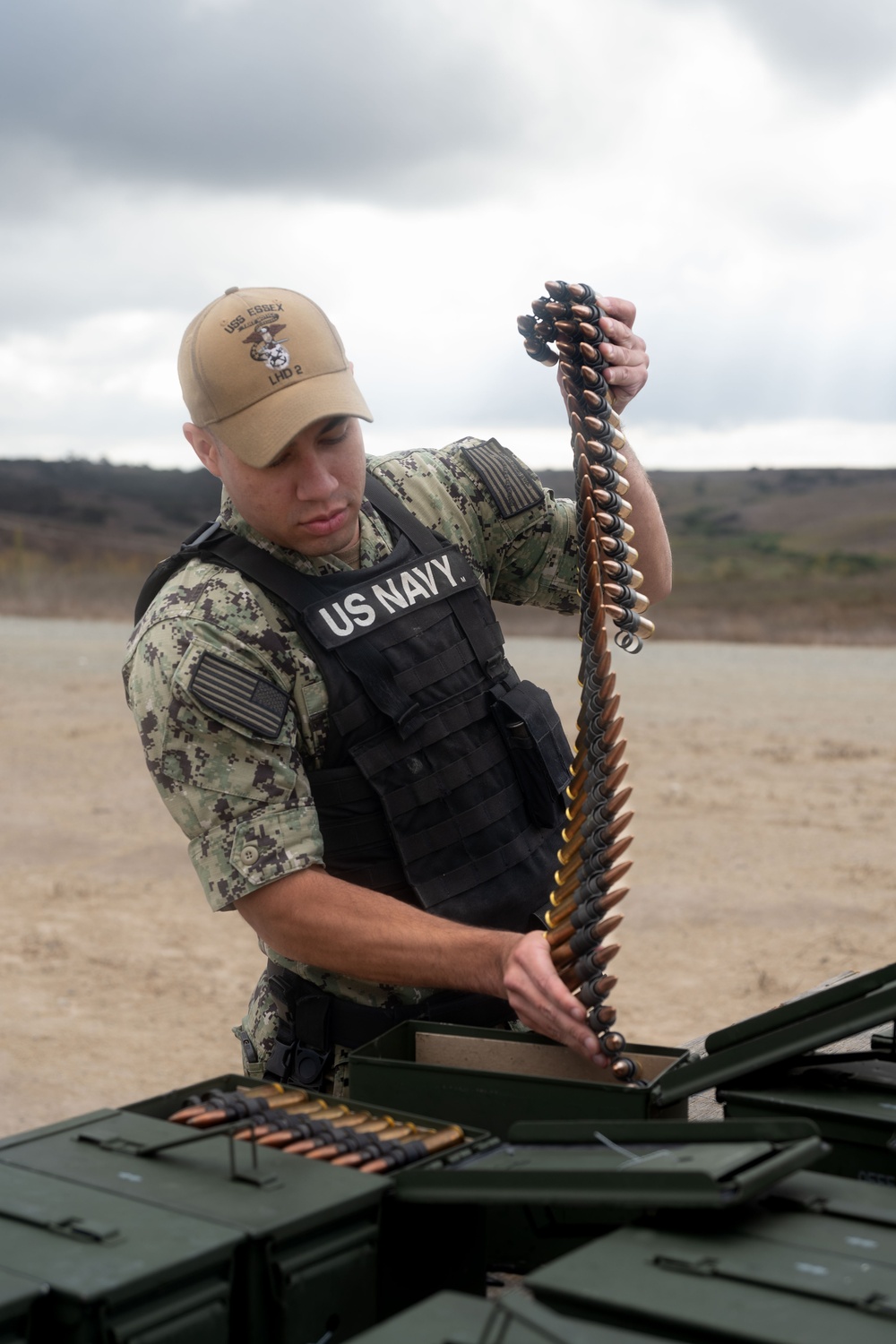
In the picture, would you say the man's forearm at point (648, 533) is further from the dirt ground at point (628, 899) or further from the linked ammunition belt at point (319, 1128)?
the dirt ground at point (628, 899)

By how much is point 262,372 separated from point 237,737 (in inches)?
27.4

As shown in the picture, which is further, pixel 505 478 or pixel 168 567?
pixel 505 478

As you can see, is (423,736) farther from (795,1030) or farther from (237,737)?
(795,1030)

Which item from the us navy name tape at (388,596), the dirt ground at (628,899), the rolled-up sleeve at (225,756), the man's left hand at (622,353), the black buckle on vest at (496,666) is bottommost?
the dirt ground at (628,899)

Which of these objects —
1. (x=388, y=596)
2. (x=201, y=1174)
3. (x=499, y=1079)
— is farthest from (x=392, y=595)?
(x=201, y=1174)

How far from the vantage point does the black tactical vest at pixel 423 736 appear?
9.77ft

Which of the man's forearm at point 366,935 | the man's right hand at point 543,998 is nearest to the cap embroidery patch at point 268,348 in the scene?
the man's forearm at point 366,935

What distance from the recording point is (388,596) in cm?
307

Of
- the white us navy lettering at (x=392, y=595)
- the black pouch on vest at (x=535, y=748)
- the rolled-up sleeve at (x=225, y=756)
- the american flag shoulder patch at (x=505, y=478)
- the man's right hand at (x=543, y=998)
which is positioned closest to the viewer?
the man's right hand at (x=543, y=998)

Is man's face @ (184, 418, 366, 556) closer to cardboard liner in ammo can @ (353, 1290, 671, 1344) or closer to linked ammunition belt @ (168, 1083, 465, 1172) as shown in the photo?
linked ammunition belt @ (168, 1083, 465, 1172)

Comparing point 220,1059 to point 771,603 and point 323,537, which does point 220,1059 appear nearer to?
point 323,537

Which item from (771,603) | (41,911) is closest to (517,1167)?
(41,911)

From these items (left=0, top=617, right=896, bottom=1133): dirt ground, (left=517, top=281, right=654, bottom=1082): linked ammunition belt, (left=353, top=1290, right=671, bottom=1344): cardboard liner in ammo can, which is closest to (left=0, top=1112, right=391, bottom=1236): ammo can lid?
(left=353, top=1290, right=671, bottom=1344): cardboard liner in ammo can

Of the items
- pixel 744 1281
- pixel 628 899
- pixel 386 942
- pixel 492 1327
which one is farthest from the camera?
pixel 628 899
